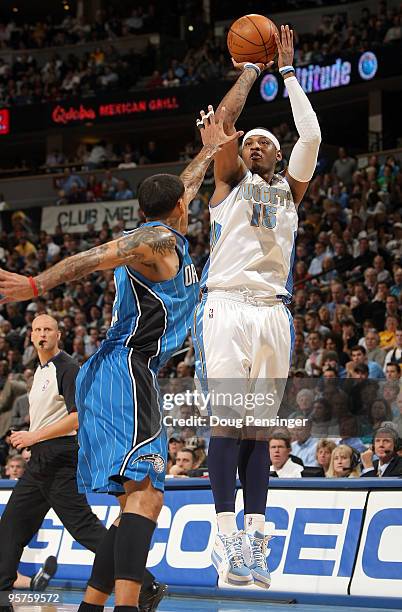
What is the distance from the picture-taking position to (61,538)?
9.00 m

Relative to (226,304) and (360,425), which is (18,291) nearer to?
(226,304)

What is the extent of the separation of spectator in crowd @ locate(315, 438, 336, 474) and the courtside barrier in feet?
2.62

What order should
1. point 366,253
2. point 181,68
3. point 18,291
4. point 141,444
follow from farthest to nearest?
point 181,68 → point 366,253 → point 141,444 → point 18,291

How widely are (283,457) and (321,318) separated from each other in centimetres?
497

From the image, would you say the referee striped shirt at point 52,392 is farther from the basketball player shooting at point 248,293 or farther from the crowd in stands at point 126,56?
the crowd in stands at point 126,56

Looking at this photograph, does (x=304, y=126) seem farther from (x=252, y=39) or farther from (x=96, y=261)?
(x=96, y=261)

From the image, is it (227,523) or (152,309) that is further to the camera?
(227,523)

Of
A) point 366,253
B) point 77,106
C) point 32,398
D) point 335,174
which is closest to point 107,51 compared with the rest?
point 77,106

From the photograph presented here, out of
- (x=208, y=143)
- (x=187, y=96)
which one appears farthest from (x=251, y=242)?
(x=187, y=96)

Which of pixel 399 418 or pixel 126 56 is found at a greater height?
pixel 126 56

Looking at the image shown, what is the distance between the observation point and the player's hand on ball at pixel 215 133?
5.80 metres

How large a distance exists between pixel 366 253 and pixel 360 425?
726cm

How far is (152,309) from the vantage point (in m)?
5.04

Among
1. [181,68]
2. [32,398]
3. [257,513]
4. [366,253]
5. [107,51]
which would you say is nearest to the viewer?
[257,513]
